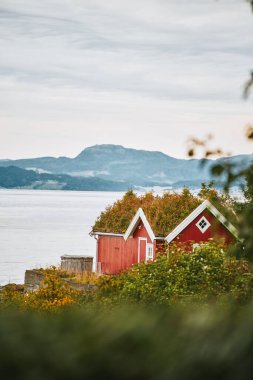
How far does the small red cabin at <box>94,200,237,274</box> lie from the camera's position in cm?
3838

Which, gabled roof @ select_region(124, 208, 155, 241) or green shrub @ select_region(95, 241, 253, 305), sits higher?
gabled roof @ select_region(124, 208, 155, 241)

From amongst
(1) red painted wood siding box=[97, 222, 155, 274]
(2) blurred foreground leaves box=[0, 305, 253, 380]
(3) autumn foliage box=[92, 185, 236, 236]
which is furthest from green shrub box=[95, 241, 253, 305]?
(2) blurred foreground leaves box=[0, 305, 253, 380]

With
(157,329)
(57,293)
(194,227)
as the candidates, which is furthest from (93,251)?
(157,329)

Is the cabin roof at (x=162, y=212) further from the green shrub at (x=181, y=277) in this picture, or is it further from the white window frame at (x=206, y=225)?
the green shrub at (x=181, y=277)

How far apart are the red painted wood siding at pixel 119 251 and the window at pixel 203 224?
6304 millimetres

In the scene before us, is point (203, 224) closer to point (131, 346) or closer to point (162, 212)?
point (162, 212)

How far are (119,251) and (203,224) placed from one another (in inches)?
422

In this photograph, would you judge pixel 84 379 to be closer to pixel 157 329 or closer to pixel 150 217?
pixel 157 329

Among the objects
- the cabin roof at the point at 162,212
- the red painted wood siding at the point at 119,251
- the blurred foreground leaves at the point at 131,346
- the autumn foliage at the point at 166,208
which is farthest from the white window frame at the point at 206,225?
the blurred foreground leaves at the point at 131,346

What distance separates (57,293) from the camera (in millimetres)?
25750

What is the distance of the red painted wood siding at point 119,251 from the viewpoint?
149 ft

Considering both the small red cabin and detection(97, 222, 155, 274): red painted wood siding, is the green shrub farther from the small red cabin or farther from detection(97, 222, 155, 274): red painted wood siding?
detection(97, 222, 155, 274): red painted wood siding

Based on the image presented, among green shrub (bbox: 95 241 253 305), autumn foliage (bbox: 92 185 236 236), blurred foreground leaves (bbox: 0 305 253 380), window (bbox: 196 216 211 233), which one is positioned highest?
autumn foliage (bbox: 92 185 236 236)

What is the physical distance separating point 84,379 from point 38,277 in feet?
154
